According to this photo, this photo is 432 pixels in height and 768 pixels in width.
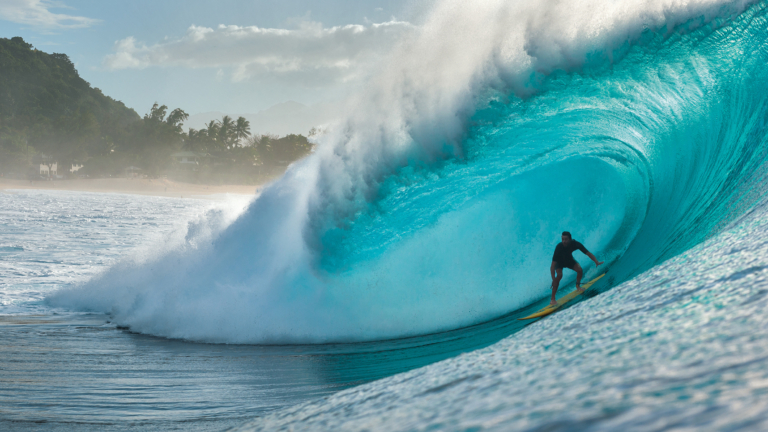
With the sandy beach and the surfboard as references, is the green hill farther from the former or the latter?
the surfboard

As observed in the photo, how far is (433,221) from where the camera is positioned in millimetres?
8164

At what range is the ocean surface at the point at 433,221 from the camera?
5414mm

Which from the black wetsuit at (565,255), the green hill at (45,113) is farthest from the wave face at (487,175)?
the green hill at (45,113)

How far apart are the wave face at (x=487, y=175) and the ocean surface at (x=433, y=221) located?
3 cm

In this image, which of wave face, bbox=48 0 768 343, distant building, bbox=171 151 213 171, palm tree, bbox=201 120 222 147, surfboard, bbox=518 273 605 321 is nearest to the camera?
surfboard, bbox=518 273 605 321

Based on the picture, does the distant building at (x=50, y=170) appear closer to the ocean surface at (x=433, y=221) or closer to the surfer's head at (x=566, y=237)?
the ocean surface at (x=433, y=221)

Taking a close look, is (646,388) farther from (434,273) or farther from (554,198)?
(554,198)

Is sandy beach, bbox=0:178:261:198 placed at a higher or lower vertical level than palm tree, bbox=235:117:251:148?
lower

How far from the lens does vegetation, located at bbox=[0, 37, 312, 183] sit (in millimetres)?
82312

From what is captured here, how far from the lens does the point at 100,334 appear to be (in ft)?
24.3

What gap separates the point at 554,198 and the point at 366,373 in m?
4.84

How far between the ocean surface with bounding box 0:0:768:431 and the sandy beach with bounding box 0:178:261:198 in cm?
7226

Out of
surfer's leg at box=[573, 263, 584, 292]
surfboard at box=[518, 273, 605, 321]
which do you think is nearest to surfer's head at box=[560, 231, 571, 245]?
surfer's leg at box=[573, 263, 584, 292]

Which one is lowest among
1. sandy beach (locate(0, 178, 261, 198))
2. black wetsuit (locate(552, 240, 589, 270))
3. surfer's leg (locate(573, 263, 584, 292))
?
surfer's leg (locate(573, 263, 584, 292))
